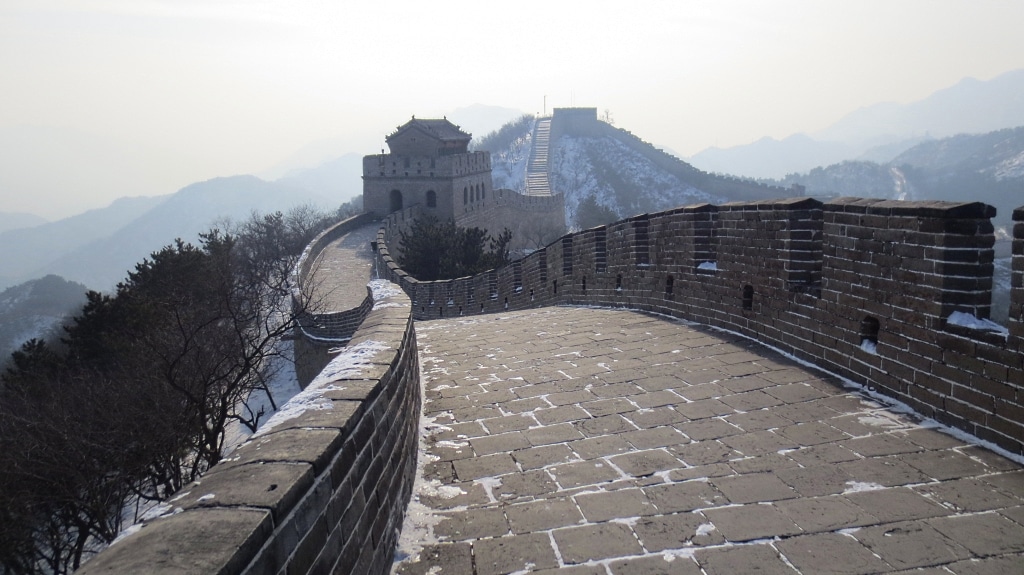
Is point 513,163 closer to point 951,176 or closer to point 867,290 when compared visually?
point 951,176

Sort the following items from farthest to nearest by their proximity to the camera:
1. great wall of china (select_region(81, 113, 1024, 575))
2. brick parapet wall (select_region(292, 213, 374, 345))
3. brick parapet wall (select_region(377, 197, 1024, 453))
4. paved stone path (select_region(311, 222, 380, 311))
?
paved stone path (select_region(311, 222, 380, 311)), brick parapet wall (select_region(292, 213, 374, 345)), brick parapet wall (select_region(377, 197, 1024, 453)), great wall of china (select_region(81, 113, 1024, 575))

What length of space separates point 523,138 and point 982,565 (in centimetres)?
9410

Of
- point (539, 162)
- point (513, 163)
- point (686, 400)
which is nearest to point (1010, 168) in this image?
point (539, 162)

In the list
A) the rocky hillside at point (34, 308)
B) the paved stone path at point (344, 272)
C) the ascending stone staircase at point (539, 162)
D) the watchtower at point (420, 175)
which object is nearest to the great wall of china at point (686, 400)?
the paved stone path at point (344, 272)

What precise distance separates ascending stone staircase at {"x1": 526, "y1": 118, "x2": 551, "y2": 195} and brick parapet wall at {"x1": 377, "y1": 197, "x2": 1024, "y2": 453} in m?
59.6

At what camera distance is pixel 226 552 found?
4.93 ft

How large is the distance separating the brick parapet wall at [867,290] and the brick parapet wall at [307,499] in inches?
105

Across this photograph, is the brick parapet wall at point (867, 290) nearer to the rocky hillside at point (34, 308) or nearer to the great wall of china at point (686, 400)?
the great wall of china at point (686, 400)

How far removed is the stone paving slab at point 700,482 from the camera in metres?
2.58

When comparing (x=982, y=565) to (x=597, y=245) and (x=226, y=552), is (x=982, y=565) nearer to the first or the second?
(x=226, y=552)

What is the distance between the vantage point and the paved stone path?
20712 millimetres

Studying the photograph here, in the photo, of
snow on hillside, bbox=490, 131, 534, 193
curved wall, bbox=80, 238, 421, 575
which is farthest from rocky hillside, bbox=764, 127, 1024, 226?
curved wall, bbox=80, 238, 421, 575

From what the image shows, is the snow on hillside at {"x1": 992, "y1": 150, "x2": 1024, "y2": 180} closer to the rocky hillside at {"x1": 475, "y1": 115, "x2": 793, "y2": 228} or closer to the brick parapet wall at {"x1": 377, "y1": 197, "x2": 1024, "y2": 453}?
the rocky hillside at {"x1": 475, "y1": 115, "x2": 793, "y2": 228}

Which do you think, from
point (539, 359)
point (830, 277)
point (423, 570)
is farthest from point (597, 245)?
point (423, 570)
